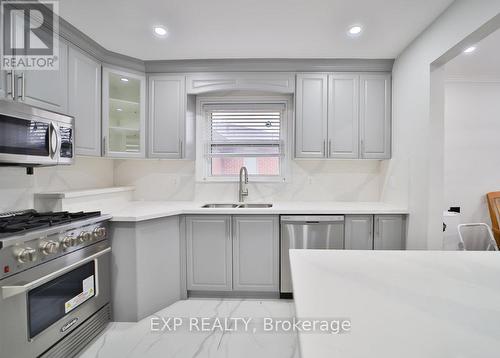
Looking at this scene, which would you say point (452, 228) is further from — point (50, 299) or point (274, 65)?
point (50, 299)

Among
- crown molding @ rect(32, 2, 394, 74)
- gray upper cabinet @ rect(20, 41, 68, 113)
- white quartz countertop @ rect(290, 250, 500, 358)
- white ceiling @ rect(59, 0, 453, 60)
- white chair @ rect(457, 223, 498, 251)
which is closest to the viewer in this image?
white quartz countertop @ rect(290, 250, 500, 358)

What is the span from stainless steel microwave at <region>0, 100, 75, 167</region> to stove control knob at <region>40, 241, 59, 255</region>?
56 centimetres

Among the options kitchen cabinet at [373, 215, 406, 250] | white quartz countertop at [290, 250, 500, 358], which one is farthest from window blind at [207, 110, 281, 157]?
white quartz countertop at [290, 250, 500, 358]

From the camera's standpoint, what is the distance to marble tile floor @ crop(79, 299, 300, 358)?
1.67 m

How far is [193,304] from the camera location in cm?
227

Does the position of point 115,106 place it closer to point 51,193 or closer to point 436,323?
point 51,193

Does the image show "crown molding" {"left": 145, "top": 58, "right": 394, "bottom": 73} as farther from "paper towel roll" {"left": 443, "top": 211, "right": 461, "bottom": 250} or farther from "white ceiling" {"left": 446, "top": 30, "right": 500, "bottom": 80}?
"paper towel roll" {"left": 443, "top": 211, "right": 461, "bottom": 250}

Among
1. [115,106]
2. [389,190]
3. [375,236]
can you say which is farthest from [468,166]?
[115,106]

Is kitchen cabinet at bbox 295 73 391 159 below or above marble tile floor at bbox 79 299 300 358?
above

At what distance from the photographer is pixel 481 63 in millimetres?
2770

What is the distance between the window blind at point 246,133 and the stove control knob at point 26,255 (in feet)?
6.40

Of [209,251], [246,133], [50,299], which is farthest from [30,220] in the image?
[246,133]

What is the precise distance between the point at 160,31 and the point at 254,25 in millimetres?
828

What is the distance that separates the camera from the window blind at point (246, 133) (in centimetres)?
296
